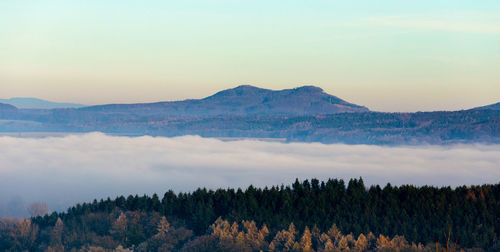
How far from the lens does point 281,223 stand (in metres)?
141

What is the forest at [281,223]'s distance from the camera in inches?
4820

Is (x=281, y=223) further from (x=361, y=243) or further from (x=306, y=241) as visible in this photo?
(x=361, y=243)

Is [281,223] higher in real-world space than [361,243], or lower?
lower

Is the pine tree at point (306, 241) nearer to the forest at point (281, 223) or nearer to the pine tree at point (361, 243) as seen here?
the forest at point (281, 223)

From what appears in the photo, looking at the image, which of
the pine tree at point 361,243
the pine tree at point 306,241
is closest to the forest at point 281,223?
the pine tree at point 361,243

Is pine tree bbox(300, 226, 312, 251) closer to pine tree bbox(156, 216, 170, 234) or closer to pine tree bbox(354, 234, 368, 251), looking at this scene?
pine tree bbox(354, 234, 368, 251)

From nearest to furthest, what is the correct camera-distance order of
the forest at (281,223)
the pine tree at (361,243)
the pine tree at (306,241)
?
the pine tree at (361,243), the pine tree at (306,241), the forest at (281,223)

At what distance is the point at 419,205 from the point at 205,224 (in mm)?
49350

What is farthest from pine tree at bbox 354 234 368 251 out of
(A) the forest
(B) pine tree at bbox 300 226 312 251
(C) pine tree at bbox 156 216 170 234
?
(C) pine tree at bbox 156 216 170 234

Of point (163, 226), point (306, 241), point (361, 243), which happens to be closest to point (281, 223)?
point (306, 241)

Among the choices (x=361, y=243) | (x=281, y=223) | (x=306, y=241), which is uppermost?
(x=361, y=243)

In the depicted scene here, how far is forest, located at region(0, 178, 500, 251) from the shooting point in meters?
122

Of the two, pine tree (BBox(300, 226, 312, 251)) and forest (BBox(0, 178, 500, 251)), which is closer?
pine tree (BBox(300, 226, 312, 251))

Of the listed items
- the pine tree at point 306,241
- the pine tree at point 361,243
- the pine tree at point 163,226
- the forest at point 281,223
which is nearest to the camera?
the pine tree at point 361,243
